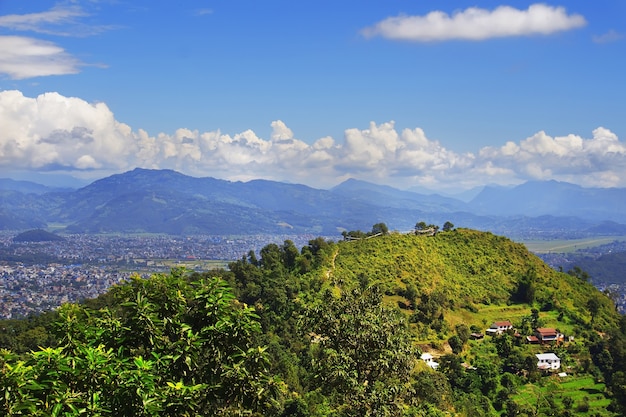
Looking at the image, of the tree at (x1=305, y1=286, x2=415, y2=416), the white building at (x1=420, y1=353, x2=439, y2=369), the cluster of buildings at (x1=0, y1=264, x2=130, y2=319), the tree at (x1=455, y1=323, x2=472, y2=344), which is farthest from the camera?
the cluster of buildings at (x1=0, y1=264, x2=130, y2=319)

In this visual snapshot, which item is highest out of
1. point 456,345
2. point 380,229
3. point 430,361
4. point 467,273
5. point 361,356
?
point 380,229

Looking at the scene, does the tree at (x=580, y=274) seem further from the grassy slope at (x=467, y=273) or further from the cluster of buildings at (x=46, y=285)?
the cluster of buildings at (x=46, y=285)

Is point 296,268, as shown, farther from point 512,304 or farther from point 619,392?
point 619,392

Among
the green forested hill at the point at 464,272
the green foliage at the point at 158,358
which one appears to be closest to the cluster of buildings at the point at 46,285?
the green forested hill at the point at 464,272

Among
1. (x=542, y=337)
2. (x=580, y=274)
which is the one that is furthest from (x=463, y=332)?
(x=580, y=274)

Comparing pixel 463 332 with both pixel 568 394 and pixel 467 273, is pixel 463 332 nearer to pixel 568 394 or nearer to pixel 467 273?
pixel 568 394

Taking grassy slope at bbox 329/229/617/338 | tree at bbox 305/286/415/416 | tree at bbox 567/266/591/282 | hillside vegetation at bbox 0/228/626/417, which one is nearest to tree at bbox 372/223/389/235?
hillside vegetation at bbox 0/228/626/417

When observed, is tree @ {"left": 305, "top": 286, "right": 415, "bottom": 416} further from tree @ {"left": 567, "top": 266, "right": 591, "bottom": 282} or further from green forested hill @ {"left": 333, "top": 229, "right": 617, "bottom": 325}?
tree @ {"left": 567, "top": 266, "right": 591, "bottom": 282}

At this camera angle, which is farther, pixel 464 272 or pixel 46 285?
pixel 46 285
